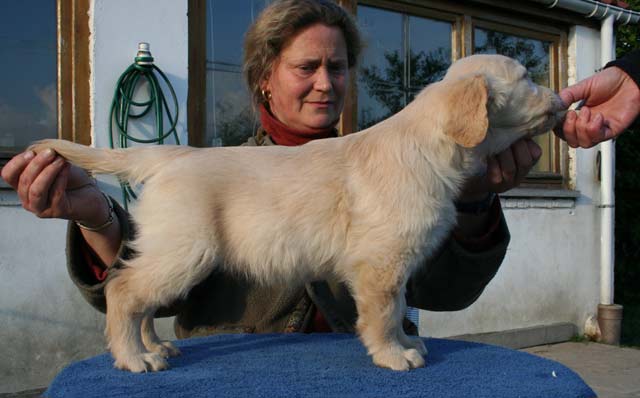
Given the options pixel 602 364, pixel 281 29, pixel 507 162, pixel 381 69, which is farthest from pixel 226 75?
pixel 602 364

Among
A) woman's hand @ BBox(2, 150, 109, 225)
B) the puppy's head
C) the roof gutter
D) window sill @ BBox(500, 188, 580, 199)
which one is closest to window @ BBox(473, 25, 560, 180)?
window sill @ BBox(500, 188, 580, 199)

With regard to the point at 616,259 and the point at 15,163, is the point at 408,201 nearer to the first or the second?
the point at 15,163

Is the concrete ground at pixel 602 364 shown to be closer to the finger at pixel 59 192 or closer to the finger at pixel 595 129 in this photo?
the finger at pixel 595 129

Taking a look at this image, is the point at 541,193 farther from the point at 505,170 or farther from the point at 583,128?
the point at 505,170

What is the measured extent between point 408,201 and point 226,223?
78 centimetres

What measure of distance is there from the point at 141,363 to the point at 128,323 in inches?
6.9

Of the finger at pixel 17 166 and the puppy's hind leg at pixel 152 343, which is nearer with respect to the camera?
the finger at pixel 17 166

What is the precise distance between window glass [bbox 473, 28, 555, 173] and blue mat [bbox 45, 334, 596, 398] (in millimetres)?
7109

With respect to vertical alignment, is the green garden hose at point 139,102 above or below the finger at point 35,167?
above

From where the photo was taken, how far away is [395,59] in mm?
8562

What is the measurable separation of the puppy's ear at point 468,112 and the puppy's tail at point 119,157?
116cm

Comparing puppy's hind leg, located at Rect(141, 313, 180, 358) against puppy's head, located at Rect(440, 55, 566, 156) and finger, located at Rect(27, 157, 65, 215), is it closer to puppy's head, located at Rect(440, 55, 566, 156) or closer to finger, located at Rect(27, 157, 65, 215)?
finger, located at Rect(27, 157, 65, 215)

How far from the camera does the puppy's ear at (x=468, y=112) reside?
256cm

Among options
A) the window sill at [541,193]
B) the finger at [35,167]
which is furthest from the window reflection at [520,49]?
the finger at [35,167]
